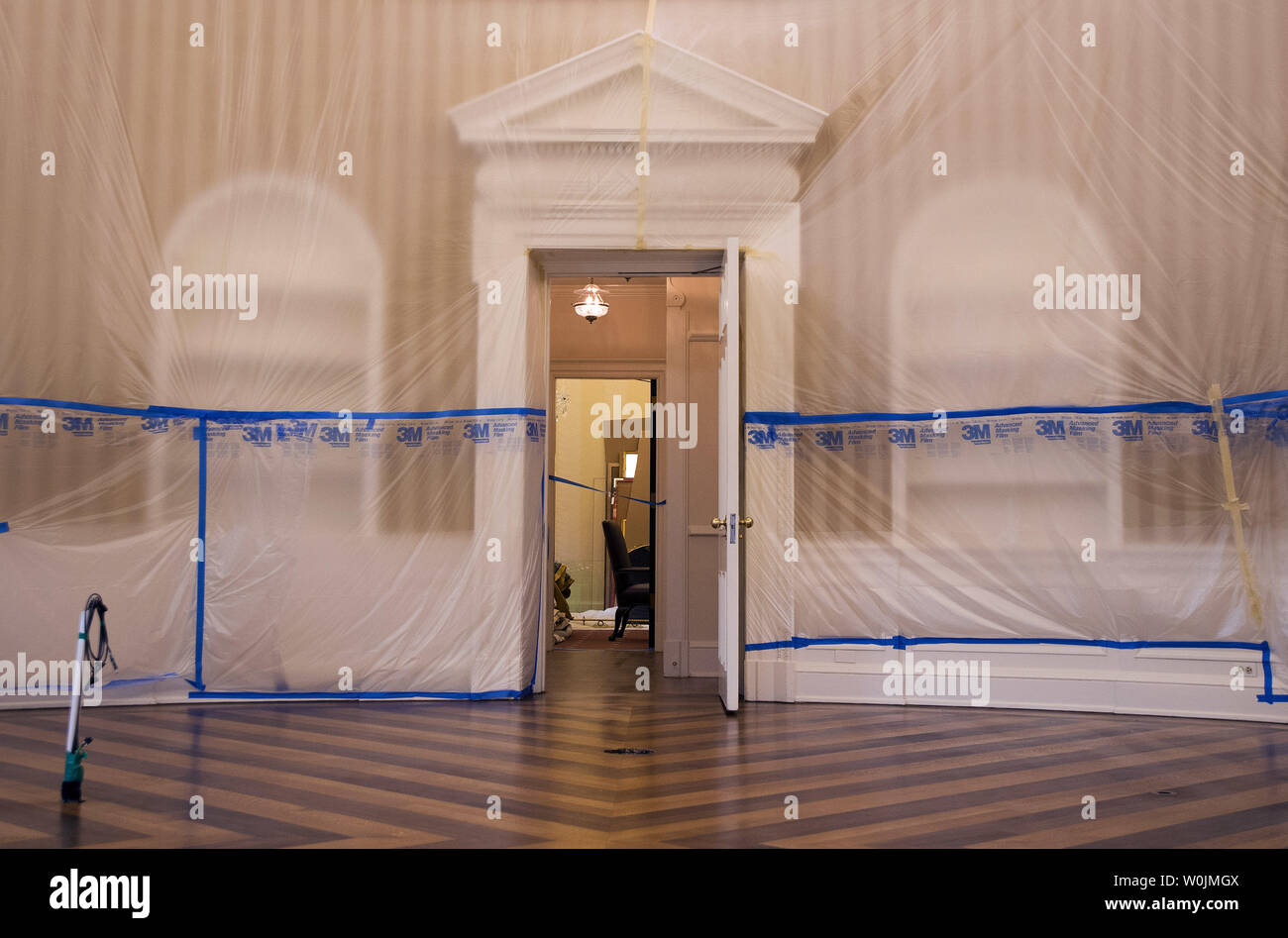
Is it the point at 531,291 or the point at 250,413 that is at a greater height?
the point at 531,291

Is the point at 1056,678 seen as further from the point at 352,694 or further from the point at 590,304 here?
the point at 590,304

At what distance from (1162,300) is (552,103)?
2854 mm

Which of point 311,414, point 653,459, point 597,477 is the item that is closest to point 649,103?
point 311,414

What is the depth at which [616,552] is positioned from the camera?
7.39 m

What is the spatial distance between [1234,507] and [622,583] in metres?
4.23

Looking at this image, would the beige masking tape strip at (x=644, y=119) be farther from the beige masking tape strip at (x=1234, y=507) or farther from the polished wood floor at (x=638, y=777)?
the beige masking tape strip at (x=1234, y=507)

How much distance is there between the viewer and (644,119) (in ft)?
14.7

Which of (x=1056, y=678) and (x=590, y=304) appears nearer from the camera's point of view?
(x=1056, y=678)

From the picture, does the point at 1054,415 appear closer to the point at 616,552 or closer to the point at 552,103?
the point at 552,103

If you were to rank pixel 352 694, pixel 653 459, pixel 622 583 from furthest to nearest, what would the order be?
pixel 653 459, pixel 622 583, pixel 352 694

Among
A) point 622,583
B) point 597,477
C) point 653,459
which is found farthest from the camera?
point 597,477

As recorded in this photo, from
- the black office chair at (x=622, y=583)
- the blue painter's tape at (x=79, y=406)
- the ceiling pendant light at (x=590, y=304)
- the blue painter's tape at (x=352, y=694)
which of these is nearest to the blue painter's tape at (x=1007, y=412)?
the blue painter's tape at (x=352, y=694)

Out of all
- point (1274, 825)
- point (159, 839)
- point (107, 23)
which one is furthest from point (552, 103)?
point (1274, 825)
